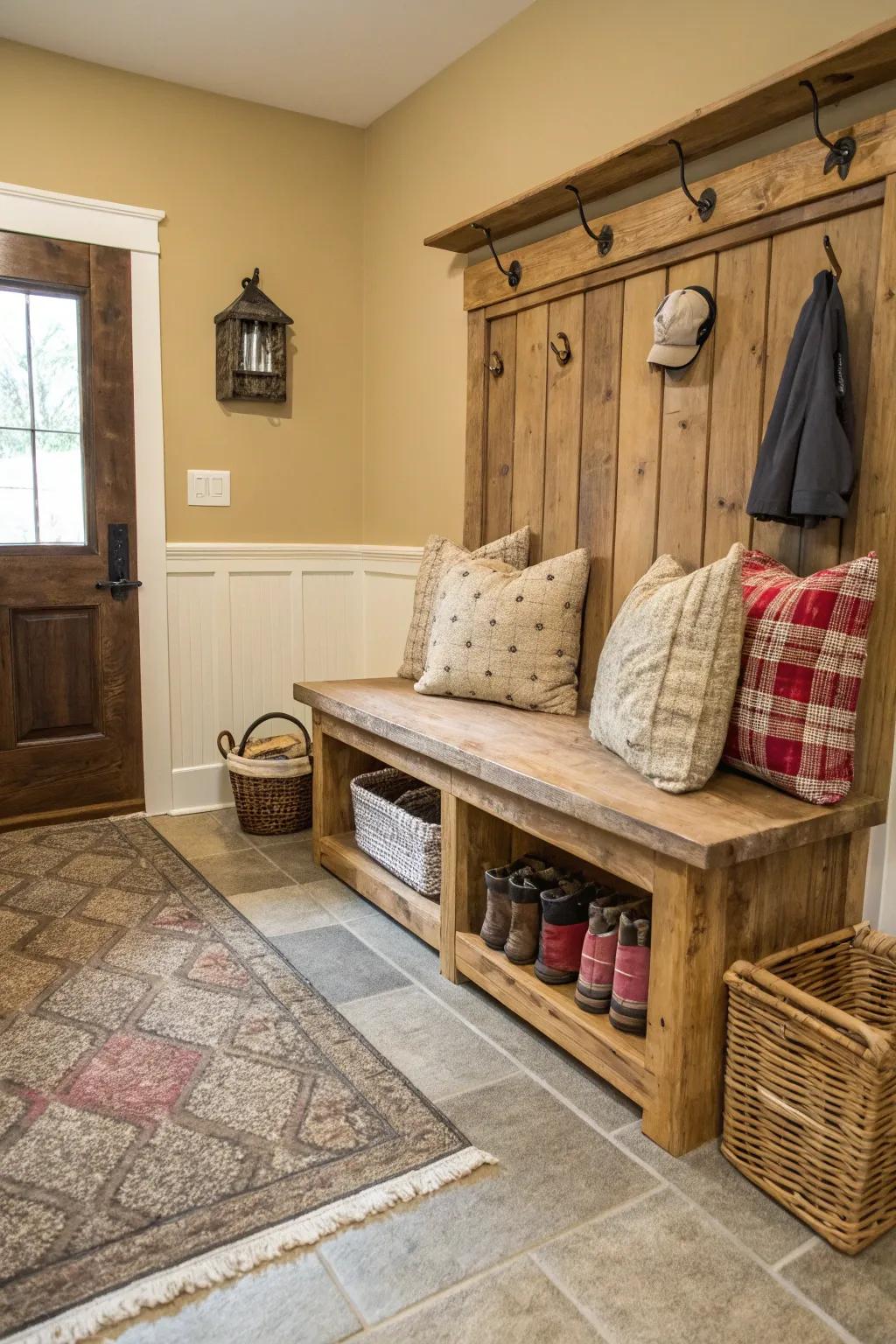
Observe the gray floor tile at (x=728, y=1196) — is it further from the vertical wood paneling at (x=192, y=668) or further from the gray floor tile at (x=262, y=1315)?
the vertical wood paneling at (x=192, y=668)

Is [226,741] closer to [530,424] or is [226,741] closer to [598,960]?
[530,424]

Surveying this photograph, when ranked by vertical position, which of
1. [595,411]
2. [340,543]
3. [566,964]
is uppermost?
[595,411]

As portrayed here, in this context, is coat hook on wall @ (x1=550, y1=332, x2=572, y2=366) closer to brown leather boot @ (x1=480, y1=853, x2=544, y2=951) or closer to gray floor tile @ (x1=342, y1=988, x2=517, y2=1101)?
brown leather boot @ (x1=480, y1=853, x2=544, y2=951)

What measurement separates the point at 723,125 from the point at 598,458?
778 millimetres

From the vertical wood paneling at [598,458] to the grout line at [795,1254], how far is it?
1.35 meters

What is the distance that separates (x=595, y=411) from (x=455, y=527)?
787mm

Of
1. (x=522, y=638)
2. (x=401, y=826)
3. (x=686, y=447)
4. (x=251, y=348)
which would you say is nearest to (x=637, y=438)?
(x=686, y=447)

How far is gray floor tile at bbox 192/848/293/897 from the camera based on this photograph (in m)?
2.74

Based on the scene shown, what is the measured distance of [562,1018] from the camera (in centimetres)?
183

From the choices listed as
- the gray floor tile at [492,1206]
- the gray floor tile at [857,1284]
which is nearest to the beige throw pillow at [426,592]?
the gray floor tile at [492,1206]

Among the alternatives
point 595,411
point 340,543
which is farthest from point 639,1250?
point 340,543

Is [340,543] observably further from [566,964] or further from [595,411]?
[566,964]

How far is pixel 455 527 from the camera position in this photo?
313cm

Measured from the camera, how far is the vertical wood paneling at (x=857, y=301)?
1.79 metres
